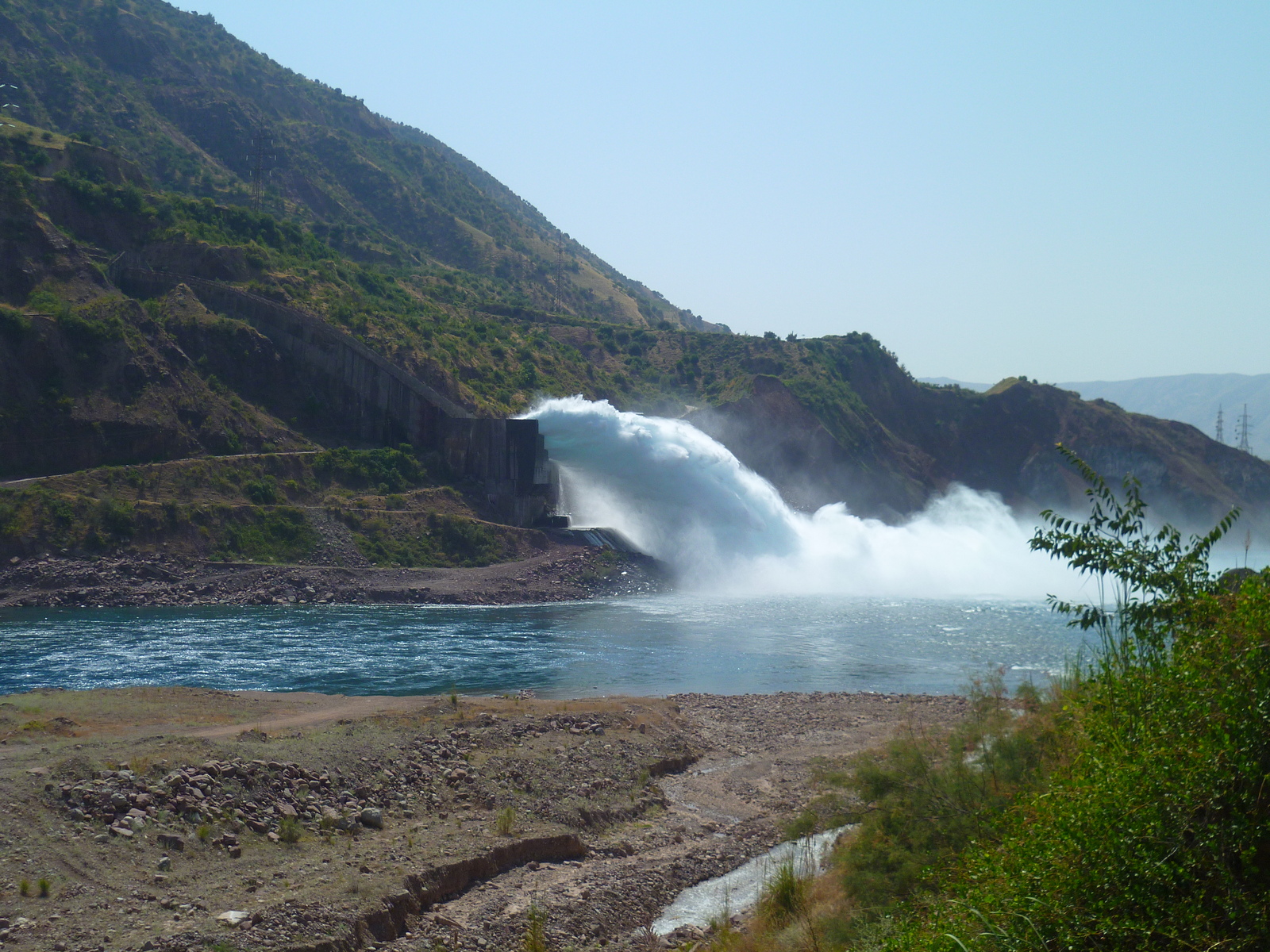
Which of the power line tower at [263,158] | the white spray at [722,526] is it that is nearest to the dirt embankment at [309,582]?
the white spray at [722,526]

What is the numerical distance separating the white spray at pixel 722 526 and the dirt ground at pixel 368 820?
34264 millimetres

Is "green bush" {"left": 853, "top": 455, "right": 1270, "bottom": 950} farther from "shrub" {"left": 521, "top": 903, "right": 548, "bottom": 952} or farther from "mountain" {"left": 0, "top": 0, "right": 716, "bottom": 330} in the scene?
"mountain" {"left": 0, "top": 0, "right": 716, "bottom": 330}

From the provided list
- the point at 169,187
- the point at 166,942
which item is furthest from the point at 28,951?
the point at 169,187

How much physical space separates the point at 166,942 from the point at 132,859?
6.83 feet

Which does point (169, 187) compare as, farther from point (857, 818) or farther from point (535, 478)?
point (857, 818)

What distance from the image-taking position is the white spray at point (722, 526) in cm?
5775

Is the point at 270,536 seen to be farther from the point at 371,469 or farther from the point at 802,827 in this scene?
the point at 802,827

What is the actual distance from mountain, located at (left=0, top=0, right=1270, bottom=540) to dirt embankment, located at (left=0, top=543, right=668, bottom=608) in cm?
707

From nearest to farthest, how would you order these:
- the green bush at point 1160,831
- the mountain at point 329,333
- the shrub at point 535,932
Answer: the green bush at point 1160,831 → the shrub at point 535,932 → the mountain at point 329,333

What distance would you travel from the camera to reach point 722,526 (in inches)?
2330

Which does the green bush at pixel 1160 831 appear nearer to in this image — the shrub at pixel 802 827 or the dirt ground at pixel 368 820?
the dirt ground at pixel 368 820

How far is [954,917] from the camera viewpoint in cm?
712

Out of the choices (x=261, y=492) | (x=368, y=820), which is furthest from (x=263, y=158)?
(x=368, y=820)

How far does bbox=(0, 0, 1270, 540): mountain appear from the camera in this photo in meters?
53.9
